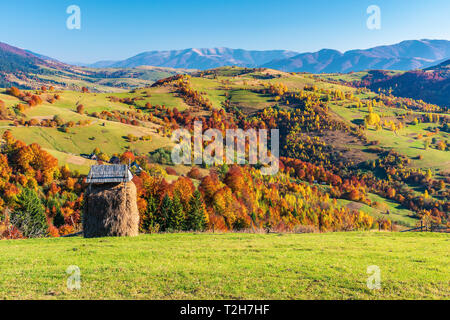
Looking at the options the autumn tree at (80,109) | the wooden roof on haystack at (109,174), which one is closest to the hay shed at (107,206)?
the wooden roof on haystack at (109,174)

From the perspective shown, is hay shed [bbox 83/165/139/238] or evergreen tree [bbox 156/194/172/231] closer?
hay shed [bbox 83/165/139/238]

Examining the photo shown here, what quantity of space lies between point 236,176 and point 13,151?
80.5 meters

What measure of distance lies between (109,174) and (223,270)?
59.6 feet

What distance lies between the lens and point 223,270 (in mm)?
15617

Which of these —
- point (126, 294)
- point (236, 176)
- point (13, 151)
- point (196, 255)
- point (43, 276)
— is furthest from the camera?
point (236, 176)

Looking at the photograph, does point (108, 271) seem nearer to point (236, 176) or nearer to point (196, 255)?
point (196, 255)

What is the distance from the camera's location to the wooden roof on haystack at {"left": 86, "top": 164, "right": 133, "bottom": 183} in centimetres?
2785

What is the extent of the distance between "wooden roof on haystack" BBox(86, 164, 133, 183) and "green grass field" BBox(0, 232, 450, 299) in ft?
22.3

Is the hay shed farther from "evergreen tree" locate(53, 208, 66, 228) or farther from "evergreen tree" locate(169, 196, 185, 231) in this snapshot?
"evergreen tree" locate(53, 208, 66, 228)

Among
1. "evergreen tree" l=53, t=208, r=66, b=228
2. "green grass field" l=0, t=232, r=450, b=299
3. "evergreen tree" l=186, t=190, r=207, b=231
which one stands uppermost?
"green grass field" l=0, t=232, r=450, b=299

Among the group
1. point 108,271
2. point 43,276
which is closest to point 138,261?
point 108,271

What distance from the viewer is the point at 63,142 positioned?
130750 mm

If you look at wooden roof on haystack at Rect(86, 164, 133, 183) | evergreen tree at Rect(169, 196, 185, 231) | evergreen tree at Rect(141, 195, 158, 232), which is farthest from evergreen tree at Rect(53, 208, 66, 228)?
wooden roof on haystack at Rect(86, 164, 133, 183)

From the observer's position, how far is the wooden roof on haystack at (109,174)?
2785cm
